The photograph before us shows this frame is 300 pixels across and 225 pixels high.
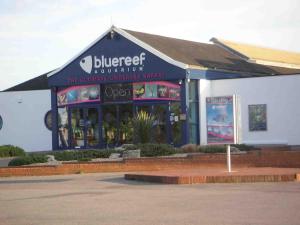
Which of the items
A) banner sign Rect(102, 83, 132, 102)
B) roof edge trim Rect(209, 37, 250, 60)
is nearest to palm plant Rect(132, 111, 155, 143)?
banner sign Rect(102, 83, 132, 102)

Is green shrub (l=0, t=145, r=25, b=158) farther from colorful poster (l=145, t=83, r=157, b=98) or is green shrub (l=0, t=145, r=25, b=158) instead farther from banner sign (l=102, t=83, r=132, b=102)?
colorful poster (l=145, t=83, r=157, b=98)

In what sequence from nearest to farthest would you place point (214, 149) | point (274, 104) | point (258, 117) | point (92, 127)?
point (214, 149), point (274, 104), point (258, 117), point (92, 127)

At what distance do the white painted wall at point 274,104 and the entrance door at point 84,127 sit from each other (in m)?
6.43

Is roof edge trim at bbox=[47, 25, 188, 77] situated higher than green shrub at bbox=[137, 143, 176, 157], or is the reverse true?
roof edge trim at bbox=[47, 25, 188, 77]

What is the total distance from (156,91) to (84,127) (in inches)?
213

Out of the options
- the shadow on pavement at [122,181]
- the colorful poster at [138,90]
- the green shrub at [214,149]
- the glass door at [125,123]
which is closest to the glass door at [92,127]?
the glass door at [125,123]

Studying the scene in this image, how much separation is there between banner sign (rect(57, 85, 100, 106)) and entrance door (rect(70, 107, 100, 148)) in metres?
0.57

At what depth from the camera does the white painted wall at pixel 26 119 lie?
4494cm

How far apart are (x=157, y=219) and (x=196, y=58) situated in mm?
28929

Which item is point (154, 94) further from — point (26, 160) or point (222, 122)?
point (222, 122)

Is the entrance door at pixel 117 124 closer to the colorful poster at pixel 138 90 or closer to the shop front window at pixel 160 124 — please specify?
the colorful poster at pixel 138 90

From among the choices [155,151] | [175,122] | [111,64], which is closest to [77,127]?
[111,64]

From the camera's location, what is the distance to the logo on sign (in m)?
38.7

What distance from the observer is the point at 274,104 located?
123 ft
